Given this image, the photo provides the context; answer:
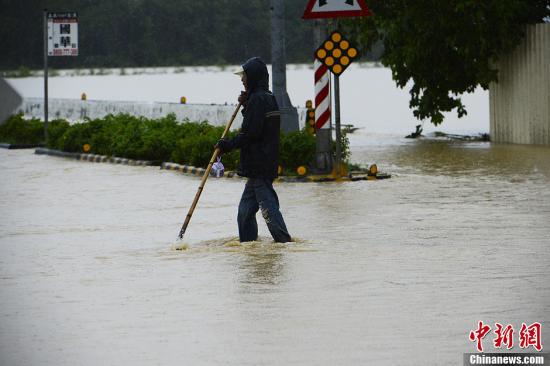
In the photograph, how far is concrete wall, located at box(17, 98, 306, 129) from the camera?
3250 cm

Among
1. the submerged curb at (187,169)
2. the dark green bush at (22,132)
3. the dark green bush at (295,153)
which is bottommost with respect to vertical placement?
the submerged curb at (187,169)

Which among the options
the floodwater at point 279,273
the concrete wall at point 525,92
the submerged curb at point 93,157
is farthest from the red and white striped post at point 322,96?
the concrete wall at point 525,92

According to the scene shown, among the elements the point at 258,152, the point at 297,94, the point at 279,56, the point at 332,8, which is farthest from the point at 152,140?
the point at 297,94

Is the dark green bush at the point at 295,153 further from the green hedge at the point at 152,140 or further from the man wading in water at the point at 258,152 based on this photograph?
the man wading in water at the point at 258,152

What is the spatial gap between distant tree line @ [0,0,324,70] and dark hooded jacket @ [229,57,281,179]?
82975 mm

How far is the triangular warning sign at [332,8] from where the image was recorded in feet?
70.9

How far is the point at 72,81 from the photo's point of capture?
485ft

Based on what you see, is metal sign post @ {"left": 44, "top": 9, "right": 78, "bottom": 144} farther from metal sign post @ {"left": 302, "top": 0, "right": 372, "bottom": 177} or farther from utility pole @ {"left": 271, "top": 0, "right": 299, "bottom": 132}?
metal sign post @ {"left": 302, "top": 0, "right": 372, "bottom": 177}

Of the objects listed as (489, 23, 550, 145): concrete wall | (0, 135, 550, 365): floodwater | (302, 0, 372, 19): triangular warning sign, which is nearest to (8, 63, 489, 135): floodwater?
(0, 135, 550, 365): floodwater

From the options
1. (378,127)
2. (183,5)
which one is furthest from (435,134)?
(183,5)

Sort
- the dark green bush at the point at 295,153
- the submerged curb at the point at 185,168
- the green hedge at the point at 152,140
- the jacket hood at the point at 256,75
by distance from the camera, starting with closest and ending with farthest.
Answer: the jacket hood at the point at 256,75 < the submerged curb at the point at 185,168 < the dark green bush at the point at 295,153 < the green hedge at the point at 152,140

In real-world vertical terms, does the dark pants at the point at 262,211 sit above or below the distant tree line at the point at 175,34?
below

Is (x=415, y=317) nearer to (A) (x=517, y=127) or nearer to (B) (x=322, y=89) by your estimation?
(B) (x=322, y=89)

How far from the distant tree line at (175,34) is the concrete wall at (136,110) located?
47712 mm
